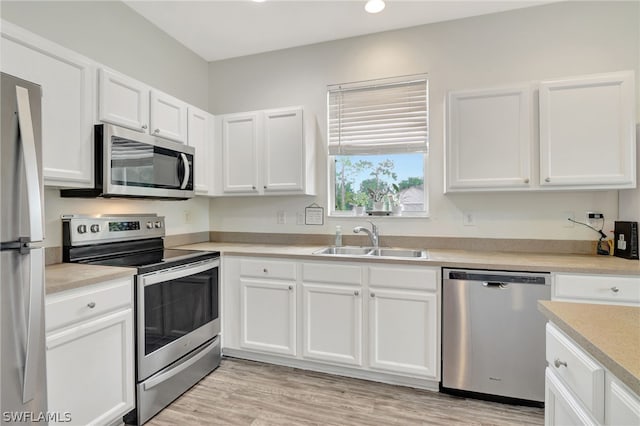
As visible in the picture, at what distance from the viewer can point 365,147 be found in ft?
9.82

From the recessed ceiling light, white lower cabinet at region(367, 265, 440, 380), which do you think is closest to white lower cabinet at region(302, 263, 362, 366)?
white lower cabinet at region(367, 265, 440, 380)

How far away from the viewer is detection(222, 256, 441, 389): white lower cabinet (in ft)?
7.16

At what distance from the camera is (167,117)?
2531 mm

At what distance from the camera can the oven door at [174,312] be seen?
190 cm

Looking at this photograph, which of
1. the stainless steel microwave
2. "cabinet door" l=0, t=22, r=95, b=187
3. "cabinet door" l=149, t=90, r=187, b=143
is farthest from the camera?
"cabinet door" l=149, t=90, r=187, b=143

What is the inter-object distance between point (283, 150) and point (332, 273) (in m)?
1.20

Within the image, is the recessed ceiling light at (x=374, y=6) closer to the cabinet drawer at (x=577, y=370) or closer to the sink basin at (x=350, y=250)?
the sink basin at (x=350, y=250)

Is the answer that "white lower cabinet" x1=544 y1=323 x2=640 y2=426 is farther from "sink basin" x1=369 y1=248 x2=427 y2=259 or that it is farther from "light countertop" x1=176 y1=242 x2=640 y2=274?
"sink basin" x1=369 y1=248 x2=427 y2=259

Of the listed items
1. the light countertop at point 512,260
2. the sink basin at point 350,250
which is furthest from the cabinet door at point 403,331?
the sink basin at point 350,250

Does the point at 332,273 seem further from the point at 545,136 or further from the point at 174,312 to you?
the point at 545,136

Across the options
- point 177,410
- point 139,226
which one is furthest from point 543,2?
point 177,410

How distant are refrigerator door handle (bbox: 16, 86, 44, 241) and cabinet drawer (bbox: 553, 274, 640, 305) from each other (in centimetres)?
263

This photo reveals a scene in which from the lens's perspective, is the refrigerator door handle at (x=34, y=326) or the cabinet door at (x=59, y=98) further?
the cabinet door at (x=59, y=98)

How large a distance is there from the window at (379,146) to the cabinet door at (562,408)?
1.86 metres
